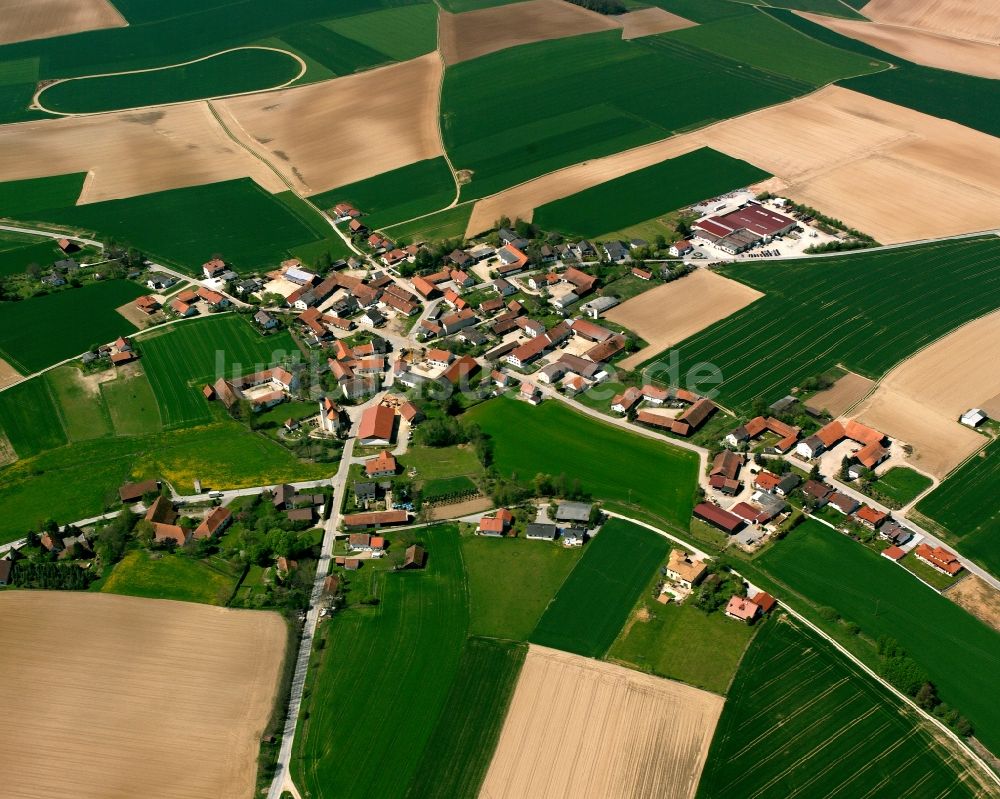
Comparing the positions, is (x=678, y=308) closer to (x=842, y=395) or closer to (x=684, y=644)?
(x=842, y=395)

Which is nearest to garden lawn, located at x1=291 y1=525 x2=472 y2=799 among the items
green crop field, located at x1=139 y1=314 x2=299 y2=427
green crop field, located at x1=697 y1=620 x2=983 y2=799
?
green crop field, located at x1=697 y1=620 x2=983 y2=799

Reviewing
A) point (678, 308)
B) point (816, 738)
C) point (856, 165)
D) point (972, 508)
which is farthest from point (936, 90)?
point (816, 738)

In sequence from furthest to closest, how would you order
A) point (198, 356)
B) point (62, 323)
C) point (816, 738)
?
point (62, 323) → point (198, 356) → point (816, 738)

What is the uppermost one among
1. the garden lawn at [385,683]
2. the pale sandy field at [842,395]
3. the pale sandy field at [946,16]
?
the pale sandy field at [946,16]

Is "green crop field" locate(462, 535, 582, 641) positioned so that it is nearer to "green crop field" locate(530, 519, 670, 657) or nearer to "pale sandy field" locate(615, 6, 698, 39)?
"green crop field" locate(530, 519, 670, 657)

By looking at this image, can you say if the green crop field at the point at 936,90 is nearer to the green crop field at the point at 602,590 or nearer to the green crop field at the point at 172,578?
the green crop field at the point at 602,590

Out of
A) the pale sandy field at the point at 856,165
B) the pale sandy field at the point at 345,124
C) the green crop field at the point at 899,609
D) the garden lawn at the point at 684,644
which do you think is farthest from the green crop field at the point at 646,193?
the garden lawn at the point at 684,644
